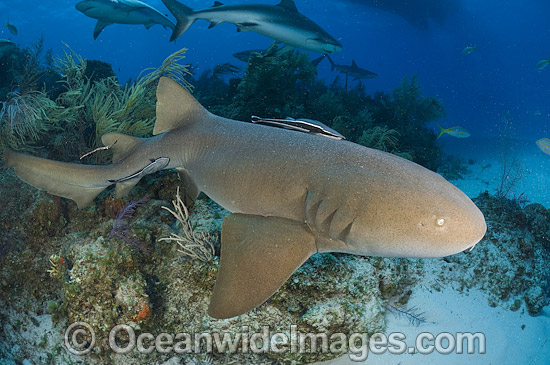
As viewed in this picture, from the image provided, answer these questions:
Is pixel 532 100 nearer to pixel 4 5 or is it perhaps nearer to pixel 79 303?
pixel 79 303

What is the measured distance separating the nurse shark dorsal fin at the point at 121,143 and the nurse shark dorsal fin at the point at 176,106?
0.43 meters

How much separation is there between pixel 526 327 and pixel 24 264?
7237 millimetres

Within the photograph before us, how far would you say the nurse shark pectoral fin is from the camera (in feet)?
6.09

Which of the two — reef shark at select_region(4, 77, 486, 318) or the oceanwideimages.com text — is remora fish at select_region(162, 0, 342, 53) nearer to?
reef shark at select_region(4, 77, 486, 318)

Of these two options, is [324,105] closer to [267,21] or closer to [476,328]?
[267,21]

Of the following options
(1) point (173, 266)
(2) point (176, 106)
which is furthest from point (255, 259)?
(2) point (176, 106)

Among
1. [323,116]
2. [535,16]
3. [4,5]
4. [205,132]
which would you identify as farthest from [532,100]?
[4,5]

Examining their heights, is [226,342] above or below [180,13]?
below

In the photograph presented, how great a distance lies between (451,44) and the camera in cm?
7931

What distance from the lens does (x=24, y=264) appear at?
3.91m

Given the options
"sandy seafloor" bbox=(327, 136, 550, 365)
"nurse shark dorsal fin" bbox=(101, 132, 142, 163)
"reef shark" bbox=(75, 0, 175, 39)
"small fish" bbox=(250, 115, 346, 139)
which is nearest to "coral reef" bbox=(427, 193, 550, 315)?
"sandy seafloor" bbox=(327, 136, 550, 365)

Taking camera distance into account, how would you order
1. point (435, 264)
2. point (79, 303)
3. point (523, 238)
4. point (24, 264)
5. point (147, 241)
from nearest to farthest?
1. point (79, 303)
2. point (147, 241)
3. point (24, 264)
4. point (435, 264)
5. point (523, 238)

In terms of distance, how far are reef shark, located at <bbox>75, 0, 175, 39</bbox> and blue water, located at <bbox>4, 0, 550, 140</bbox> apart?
3911 cm

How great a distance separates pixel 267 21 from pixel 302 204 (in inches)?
252
